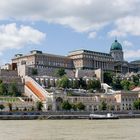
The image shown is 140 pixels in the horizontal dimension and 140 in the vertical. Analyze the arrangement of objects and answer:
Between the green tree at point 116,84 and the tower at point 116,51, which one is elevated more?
the tower at point 116,51

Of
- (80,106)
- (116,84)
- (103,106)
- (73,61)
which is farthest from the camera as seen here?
(73,61)

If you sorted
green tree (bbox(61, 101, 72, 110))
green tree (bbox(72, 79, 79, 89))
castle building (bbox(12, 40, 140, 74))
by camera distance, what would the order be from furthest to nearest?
castle building (bbox(12, 40, 140, 74))
green tree (bbox(72, 79, 79, 89))
green tree (bbox(61, 101, 72, 110))

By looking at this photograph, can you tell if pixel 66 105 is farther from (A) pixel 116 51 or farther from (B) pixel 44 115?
(A) pixel 116 51

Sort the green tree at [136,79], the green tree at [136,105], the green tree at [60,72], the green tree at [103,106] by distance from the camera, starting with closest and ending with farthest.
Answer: the green tree at [103,106] → the green tree at [136,105] → the green tree at [60,72] → the green tree at [136,79]

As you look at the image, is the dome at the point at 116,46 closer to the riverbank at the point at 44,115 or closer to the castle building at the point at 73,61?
the castle building at the point at 73,61

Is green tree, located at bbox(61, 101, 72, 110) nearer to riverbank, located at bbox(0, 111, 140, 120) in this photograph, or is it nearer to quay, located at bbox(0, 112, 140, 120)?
riverbank, located at bbox(0, 111, 140, 120)

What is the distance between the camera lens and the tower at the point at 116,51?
147000 mm

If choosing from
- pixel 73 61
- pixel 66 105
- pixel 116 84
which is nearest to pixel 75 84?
pixel 116 84

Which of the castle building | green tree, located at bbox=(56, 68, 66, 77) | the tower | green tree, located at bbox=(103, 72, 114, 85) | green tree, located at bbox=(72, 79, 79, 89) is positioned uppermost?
the tower

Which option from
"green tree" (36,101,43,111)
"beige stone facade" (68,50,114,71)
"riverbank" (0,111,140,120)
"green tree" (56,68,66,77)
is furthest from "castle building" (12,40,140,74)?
"riverbank" (0,111,140,120)


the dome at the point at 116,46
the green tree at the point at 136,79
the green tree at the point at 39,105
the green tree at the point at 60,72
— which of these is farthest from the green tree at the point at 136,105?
the dome at the point at 116,46

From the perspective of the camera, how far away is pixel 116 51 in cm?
14875

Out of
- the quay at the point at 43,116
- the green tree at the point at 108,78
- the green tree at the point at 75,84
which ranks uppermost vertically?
the green tree at the point at 108,78

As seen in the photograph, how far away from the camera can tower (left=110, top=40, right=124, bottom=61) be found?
482 feet
